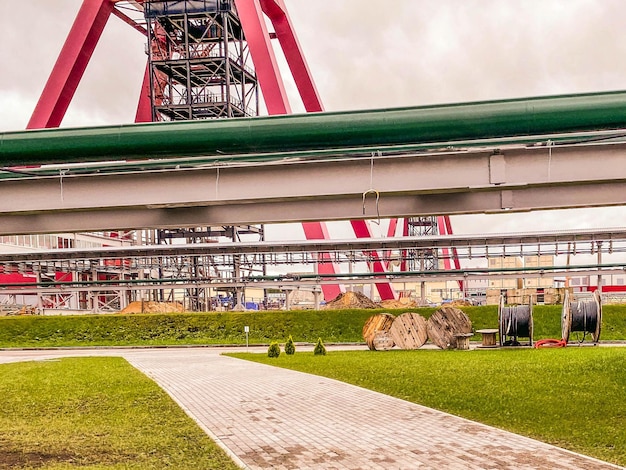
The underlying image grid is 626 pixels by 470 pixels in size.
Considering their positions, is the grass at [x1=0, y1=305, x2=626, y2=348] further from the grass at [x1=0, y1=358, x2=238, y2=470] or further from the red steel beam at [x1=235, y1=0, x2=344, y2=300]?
the grass at [x1=0, y1=358, x2=238, y2=470]

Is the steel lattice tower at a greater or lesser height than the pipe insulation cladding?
greater

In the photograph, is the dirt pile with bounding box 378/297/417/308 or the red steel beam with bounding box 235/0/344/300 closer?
the red steel beam with bounding box 235/0/344/300

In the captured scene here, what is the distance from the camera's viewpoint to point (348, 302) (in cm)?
4275

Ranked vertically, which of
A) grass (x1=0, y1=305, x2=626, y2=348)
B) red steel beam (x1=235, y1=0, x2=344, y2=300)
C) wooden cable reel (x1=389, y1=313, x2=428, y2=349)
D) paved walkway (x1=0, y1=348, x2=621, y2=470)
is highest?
red steel beam (x1=235, y1=0, x2=344, y2=300)

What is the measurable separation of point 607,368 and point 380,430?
756cm

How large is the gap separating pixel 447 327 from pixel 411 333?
147 centimetres

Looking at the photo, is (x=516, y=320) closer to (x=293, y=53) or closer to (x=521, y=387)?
(x=521, y=387)

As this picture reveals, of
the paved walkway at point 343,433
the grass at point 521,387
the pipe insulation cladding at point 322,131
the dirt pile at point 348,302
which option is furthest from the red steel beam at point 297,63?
the pipe insulation cladding at point 322,131

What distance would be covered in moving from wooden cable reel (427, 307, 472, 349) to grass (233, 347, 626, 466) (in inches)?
158

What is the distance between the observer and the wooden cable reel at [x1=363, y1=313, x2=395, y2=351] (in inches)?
1005

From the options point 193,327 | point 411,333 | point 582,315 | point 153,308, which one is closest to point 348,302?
point 193,327

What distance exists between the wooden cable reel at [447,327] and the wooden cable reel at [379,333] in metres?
1.59

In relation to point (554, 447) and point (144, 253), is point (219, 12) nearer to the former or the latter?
point (144, 253)

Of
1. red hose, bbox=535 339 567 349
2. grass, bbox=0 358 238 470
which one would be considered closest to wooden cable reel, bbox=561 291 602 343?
red hose, bbox=535 339 567 349
